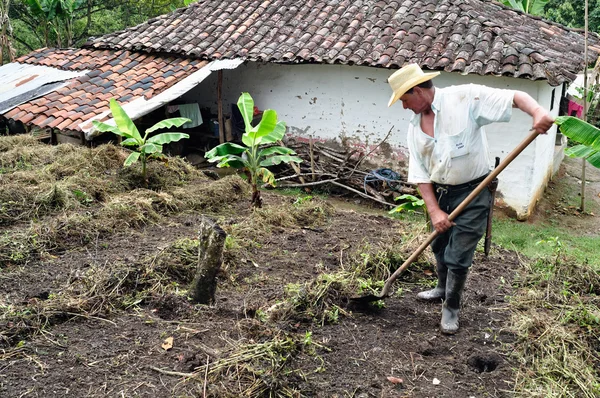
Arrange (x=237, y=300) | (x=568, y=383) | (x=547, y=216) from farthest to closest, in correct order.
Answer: (x=547, y=216) < (x=237, y=300) < (x=568, y=383)

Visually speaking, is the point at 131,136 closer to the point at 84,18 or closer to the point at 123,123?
the point at 123,123

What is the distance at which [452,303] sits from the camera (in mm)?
3939

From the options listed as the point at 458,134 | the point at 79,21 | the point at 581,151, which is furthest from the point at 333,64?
the point at 79,21

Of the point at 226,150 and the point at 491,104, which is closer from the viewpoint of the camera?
the point at 491,104

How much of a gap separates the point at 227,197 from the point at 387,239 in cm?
255

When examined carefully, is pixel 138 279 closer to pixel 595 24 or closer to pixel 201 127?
pixel 201 127

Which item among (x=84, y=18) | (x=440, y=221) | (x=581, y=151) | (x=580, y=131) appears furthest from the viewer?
(x=84, y=18)

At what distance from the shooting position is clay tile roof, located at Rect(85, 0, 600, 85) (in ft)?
27.3

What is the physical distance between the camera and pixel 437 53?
866 cm

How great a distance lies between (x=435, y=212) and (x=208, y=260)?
5.44ft

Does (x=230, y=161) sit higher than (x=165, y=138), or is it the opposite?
(x=165, y=138)

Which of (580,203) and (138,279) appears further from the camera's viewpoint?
(580,203)

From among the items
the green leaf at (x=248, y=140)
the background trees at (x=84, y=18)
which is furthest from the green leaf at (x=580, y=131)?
the background trees at (x=84, y=18)

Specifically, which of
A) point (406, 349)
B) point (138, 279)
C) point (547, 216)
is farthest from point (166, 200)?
point (547, 216)
